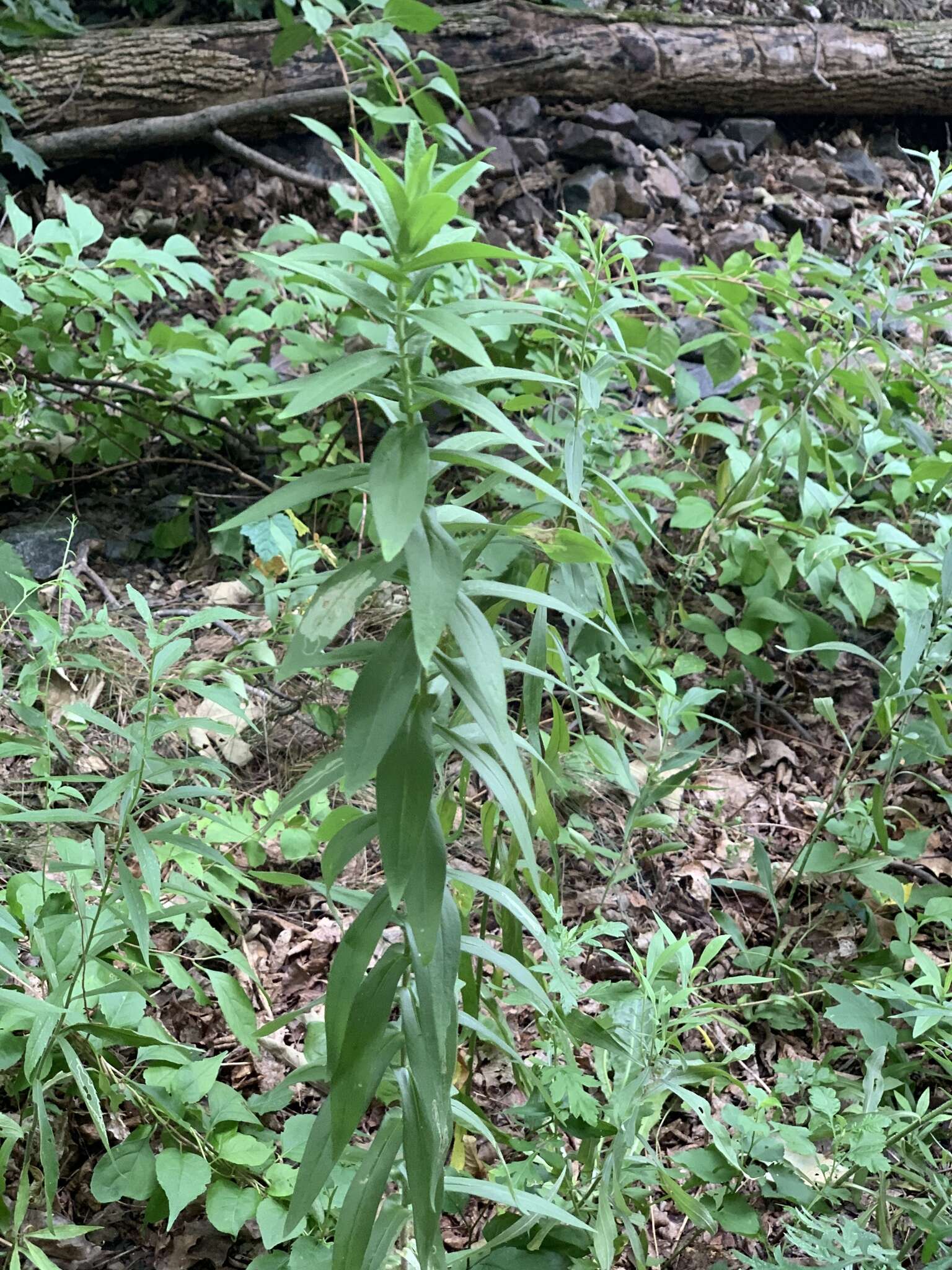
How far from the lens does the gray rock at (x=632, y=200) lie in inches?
164

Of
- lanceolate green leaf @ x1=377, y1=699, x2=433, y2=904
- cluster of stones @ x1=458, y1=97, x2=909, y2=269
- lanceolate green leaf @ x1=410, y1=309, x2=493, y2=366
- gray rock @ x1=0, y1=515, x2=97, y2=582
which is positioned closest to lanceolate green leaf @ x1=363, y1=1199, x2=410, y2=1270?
lanceolate green leaf @ x1=377, y1=699, x2=433, y2=904

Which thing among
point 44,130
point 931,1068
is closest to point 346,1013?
point 931,1068

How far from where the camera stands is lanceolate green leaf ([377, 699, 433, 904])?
2.95 feet

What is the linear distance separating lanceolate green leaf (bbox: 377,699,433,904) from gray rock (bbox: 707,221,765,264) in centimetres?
350

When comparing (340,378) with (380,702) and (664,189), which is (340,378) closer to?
(380,702)

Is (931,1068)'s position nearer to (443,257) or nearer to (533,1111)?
(533,1111)

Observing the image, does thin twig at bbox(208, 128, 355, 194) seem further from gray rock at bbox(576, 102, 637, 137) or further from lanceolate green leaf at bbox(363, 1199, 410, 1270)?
lanceolate green leaf at bbox(363, 1199, 410, 1270)

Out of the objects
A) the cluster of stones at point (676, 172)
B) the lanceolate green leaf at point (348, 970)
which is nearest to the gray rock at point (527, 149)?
the cluster of stones at point (676, 172)

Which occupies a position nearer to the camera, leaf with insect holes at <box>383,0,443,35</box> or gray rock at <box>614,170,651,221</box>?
leaf with insect holes at <box>383,0,443,35</box>

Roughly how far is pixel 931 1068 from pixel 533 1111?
2.62 ft

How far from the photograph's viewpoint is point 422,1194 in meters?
0.99

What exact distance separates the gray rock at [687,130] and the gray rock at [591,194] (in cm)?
58

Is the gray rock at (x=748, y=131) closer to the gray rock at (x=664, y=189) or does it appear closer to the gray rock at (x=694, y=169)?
the gray rock at (x=694, y=169)

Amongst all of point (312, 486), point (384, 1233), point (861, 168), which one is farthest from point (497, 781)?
point (861, 168)
